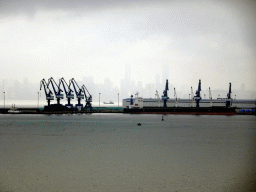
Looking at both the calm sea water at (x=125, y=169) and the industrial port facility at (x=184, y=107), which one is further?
the industrial port facility at (x=184, y=107)

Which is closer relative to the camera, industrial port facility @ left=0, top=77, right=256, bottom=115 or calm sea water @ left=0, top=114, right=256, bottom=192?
calm sea water @ left=0, top=114, right=256, bottom=192

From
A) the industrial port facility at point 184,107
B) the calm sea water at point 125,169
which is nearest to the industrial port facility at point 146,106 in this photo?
the industrial port facility at point 184,107

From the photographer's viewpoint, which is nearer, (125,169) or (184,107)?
(125,169)

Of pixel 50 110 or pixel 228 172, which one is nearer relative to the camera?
pixel 228 172

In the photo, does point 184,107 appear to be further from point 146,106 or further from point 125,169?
point 125,169

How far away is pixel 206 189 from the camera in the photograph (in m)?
13.1

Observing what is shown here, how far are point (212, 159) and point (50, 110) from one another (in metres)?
91.9

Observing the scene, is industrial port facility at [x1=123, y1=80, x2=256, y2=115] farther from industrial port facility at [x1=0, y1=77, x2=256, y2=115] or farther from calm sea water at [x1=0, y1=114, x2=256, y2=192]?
calm sea water at [x1=0, y1=114, x2=256, y2=192]

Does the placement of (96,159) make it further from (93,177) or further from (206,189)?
(206,189)

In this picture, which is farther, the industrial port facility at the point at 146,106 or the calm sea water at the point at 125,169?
the industrial port facility at the point at 146,106

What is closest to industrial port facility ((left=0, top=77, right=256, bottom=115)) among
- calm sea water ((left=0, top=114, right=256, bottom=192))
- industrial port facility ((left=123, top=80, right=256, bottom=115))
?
industrial port facility ((left=123, top=80, right=256, bottom=115))

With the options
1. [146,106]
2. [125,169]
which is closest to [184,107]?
[146,106]

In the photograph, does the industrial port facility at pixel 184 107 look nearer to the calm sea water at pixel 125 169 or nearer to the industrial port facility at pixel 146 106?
Result: the industrial port facility at pixel 146 106

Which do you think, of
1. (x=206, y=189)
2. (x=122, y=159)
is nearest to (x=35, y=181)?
(x=122, y=159)
